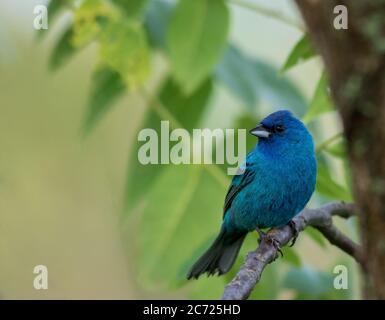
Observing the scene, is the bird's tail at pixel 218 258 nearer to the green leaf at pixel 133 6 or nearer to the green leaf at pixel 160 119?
the green leaf at pixel 160 119

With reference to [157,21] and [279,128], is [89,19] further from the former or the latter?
[279,128]

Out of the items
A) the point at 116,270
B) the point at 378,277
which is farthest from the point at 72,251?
the point at 378,277

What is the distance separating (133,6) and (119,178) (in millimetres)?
2859

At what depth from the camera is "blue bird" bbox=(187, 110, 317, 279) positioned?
3035 millimetres

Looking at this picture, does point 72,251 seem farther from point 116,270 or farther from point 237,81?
point 237,81

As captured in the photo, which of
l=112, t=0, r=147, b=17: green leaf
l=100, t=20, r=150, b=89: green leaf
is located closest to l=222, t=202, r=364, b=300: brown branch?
l=100, t=20, r=150, b=89: green leaf

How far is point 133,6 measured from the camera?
3221mm

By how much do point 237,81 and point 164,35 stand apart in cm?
43

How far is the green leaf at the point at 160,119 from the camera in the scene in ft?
10.5

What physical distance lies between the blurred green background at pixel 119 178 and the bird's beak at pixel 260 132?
0.16m

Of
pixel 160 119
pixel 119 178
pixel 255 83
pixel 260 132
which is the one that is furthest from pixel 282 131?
pixel 119 178

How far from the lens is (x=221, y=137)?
3.19 m

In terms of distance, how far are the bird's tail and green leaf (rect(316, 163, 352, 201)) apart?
1.41 feet

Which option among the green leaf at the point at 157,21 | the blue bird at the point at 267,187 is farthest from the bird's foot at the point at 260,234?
the green leaf at the point at 157,21
